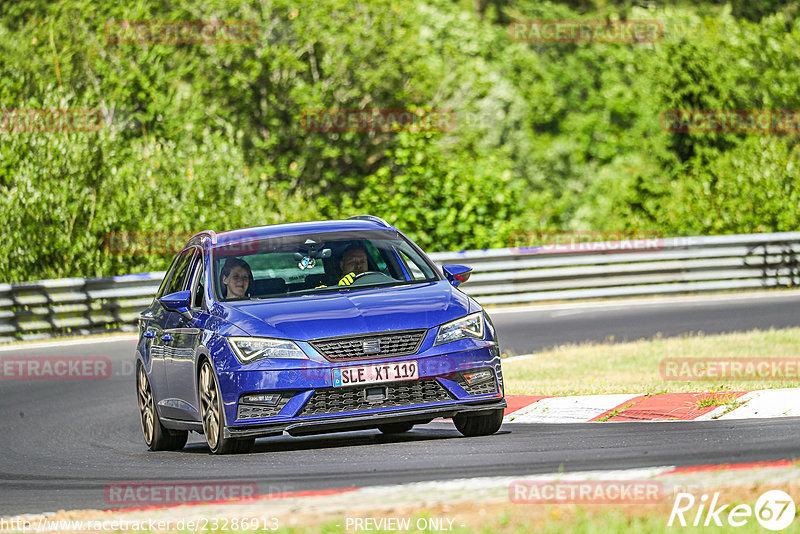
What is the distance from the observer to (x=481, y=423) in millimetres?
9188

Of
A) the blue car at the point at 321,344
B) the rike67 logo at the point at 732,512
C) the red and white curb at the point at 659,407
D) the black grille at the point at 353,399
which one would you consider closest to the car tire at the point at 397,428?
the red and white curb at the point at 659,407

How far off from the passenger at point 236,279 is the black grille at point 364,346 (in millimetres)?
1137

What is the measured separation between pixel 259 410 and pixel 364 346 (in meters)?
0.77

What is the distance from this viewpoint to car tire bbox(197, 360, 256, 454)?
8656 mm

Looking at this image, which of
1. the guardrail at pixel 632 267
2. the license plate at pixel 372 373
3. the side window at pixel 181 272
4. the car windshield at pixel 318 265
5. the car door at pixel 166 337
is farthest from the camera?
the guardrail at pixel 632 267

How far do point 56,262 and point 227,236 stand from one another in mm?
13278

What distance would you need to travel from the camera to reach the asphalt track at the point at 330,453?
722 centimetres

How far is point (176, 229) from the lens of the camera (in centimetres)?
2441

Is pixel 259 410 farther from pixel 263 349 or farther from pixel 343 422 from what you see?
pixel 343 422

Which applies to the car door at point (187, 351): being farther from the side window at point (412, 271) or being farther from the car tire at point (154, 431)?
the side window at point (412, 271)

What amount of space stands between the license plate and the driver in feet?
4.29

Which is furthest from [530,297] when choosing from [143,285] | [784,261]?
[143,285]

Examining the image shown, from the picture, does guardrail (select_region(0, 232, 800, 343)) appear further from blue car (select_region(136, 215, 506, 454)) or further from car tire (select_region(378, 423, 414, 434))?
blue car (select_region(136, 215, 506, 454))

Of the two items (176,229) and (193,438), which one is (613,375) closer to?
(193,438)
